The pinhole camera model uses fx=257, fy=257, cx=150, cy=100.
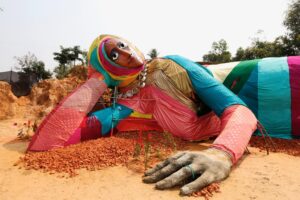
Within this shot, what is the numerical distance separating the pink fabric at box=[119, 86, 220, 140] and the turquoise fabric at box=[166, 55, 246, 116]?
0.47 metres

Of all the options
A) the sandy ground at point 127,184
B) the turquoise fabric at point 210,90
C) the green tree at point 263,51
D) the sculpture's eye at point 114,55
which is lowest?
the sandy ground at point 127,184

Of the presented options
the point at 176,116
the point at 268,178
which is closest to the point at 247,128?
the point at 268,178

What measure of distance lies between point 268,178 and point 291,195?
1.47 ft

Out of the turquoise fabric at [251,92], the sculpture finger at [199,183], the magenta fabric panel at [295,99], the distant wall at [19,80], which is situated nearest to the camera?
the sculpture finger at [199,183]

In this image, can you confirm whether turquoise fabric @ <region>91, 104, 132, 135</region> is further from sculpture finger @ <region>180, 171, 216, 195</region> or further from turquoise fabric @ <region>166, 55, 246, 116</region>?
sculpture finger @ <region>180, 171, 216, 195</region>

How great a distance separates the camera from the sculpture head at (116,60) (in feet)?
17.6

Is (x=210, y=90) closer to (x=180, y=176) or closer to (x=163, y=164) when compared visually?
(x=163, y=164)

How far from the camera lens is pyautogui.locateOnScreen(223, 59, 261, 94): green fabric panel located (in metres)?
5.41

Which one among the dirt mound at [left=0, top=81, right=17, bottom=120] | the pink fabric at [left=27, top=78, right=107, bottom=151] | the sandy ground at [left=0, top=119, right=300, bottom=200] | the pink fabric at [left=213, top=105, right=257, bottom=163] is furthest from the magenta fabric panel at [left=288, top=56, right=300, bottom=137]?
the dirt mound at [left=0, top=81, right=17, bottom=120]

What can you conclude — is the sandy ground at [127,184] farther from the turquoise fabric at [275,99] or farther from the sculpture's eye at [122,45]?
the sculpture's eye at [122,45]

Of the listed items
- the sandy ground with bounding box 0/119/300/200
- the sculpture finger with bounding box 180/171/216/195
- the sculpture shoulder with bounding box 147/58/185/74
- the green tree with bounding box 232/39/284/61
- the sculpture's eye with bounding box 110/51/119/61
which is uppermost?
the green tree with bounding box 232/39/284/61

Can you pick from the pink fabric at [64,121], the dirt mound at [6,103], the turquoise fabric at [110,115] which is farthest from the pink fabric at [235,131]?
the dirt mound at [6,103]

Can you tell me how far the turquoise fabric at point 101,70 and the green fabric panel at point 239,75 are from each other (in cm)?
242

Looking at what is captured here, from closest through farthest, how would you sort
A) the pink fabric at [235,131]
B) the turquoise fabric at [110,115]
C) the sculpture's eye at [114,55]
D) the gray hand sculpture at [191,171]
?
the gray hand sculpture at [191,171]
the pink fabric at [235,131]
the turquoise fabric at [110,115]
the sculpture's eye at [114,55]
